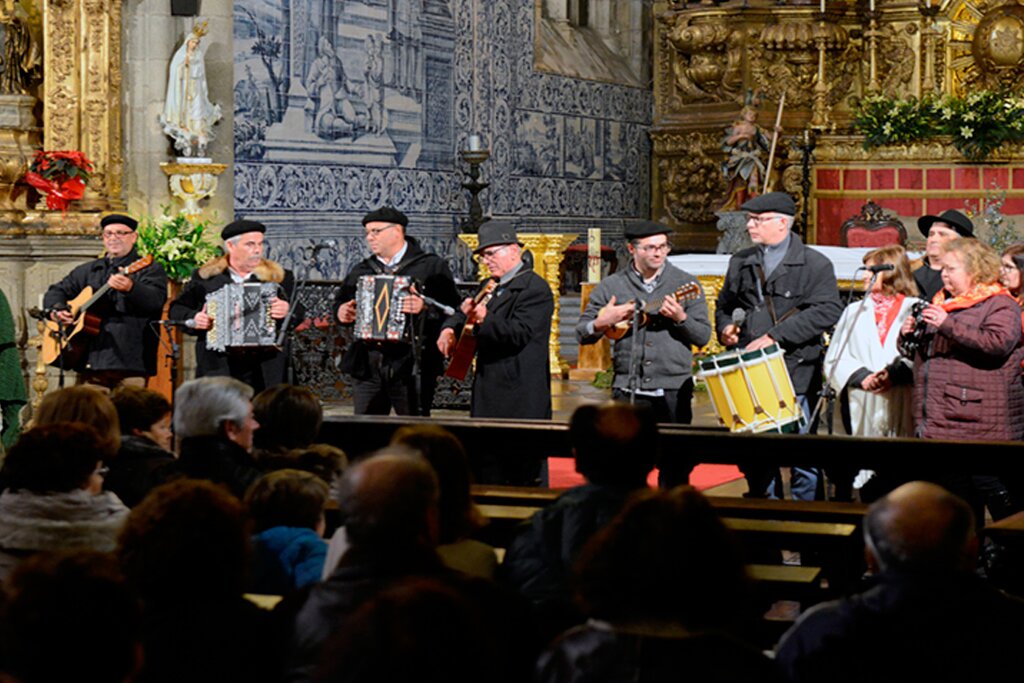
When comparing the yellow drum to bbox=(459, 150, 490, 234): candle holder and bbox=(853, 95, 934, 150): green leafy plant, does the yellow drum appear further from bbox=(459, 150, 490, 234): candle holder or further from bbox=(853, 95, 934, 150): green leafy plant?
bbox=(853, 95, 934, 150): green leafy plant

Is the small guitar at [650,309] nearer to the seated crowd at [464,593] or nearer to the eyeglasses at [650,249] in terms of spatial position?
the eyeglasses at [650,249]

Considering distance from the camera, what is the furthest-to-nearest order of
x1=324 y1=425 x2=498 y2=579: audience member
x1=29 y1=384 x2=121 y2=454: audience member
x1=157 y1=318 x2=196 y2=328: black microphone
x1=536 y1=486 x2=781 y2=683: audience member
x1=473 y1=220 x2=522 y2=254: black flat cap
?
x1=157 y1=318 x2=196 y2=328: black microphone → x1=473 y1=220 x2=522 y2=254: black flat cap → x1=29 y1=384 x2=121 y2=454: audience member → x1=324 y1=425 x2=498 y2=579: audience member → x1=536 y1=486 x2=781 y2=683: audience member

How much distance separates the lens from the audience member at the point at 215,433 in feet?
16.7

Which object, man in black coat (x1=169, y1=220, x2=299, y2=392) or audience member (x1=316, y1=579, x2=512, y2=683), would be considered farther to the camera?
man in black coat (x1=169, y1=220, x2=299, y2=392)

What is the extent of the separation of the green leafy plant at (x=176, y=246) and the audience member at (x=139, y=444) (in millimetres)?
4847

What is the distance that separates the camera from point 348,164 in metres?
16.0

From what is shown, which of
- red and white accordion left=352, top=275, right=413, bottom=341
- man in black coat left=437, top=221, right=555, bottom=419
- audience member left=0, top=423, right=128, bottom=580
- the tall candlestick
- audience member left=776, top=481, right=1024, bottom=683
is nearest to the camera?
audience member left=776, top=481, right=1024, bottom=683

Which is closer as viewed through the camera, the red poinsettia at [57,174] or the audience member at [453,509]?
the audience member at [453,509]

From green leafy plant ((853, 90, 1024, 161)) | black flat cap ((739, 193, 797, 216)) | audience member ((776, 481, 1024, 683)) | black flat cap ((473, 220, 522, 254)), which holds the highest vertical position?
green leafy plant ((853, 90, 1024, 161))

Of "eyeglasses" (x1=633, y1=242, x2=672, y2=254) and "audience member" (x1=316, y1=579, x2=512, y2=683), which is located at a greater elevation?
"eyeglasses" (x1=633, y1=242, x2=672, y2=254)

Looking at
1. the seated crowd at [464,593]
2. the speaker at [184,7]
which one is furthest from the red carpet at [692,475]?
the seated crowd at [464,593]

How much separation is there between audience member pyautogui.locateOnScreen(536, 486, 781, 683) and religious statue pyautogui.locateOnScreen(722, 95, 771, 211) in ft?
51.1

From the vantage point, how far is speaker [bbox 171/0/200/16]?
12.2 metres

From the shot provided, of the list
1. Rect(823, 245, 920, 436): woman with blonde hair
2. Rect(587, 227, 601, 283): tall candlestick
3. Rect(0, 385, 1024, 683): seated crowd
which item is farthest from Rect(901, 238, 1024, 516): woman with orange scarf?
Rect(587, 227, 601, 283): tall candlestick
